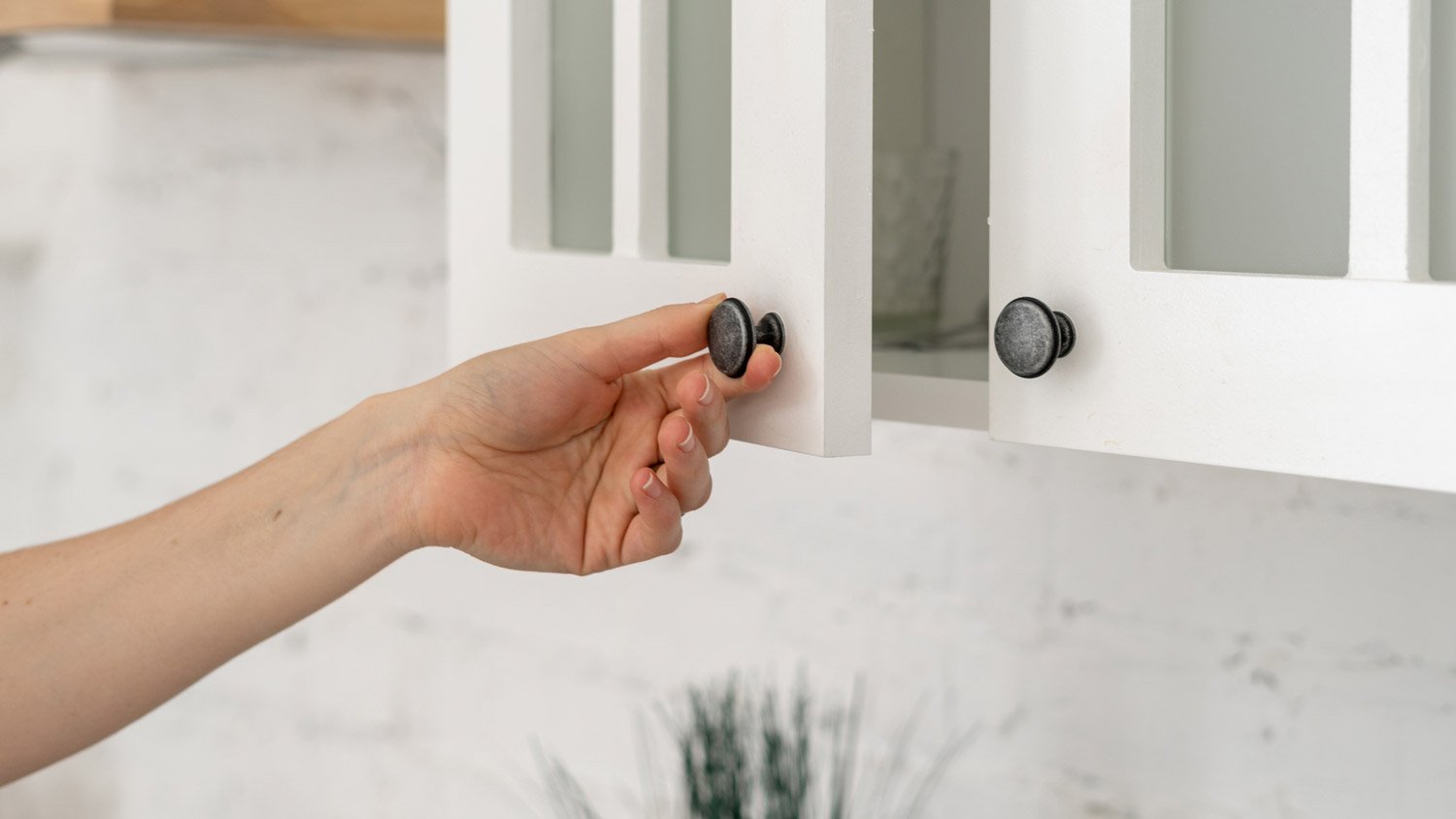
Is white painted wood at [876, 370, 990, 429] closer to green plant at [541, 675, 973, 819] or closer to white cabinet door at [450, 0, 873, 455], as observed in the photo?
white cabinet door at [450, 0, 873, 455]

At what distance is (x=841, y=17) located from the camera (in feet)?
1.78

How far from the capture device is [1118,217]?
52cm

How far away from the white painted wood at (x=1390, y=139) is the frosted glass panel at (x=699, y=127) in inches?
11.5

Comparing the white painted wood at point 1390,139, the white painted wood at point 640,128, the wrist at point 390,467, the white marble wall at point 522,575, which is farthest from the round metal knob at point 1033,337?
the white marble wall at point 522,575

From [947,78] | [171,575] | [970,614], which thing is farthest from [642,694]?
[947,78]

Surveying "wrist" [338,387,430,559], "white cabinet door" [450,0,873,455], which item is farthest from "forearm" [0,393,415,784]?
"white cabinet door" [450,0,873,455]

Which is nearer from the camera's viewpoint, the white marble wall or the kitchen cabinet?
the kitchen cabinet

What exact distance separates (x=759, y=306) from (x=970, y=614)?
0.60 m

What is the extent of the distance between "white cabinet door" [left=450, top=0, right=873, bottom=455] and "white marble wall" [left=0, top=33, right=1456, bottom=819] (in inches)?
18.9

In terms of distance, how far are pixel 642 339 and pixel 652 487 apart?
0.34 feet

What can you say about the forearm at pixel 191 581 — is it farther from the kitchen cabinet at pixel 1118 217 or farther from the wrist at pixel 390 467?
the kitchen cabinet at pixel 1118 217

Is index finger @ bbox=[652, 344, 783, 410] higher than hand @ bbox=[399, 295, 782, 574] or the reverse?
higher

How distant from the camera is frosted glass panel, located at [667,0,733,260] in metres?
0.66

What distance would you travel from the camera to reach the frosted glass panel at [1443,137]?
454 millimetres
